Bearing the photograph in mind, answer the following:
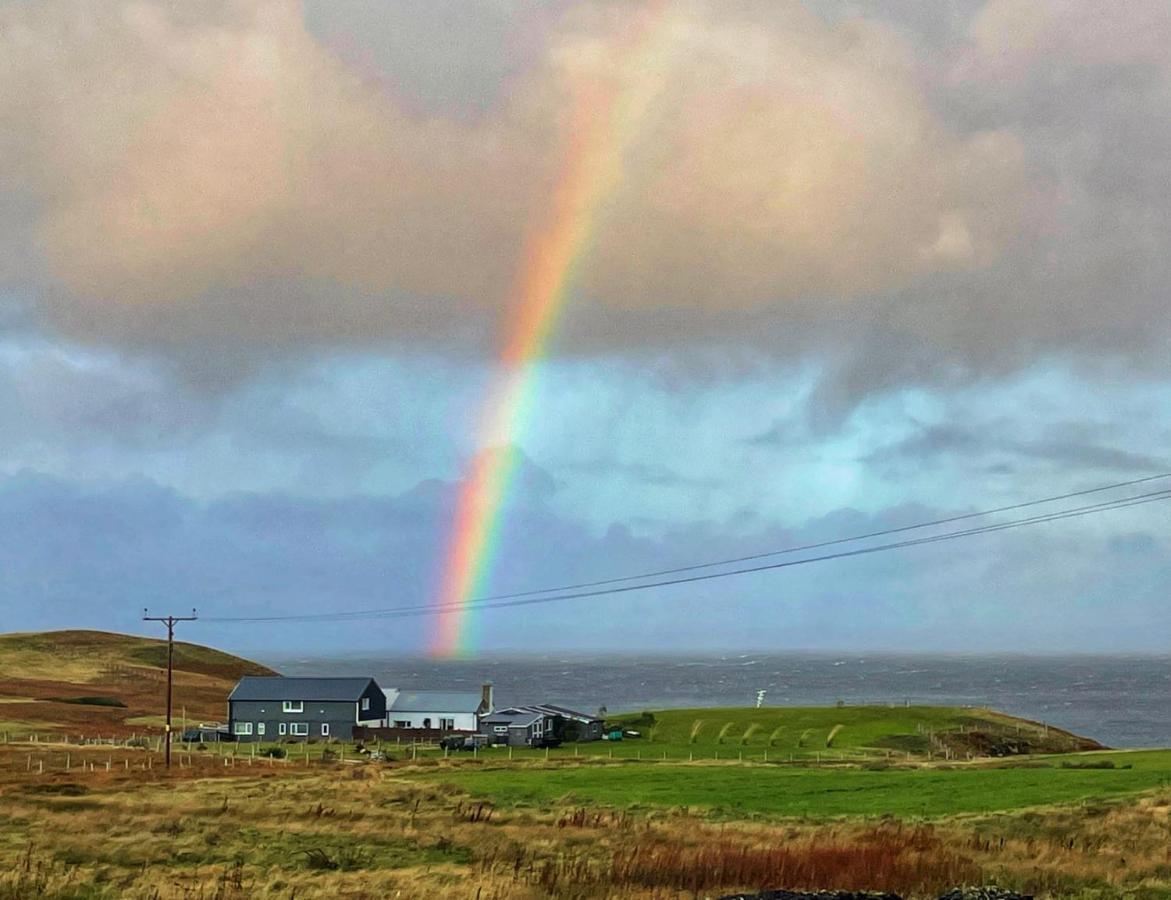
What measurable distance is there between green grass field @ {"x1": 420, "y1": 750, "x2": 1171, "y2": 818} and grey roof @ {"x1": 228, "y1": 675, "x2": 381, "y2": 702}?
165 feet

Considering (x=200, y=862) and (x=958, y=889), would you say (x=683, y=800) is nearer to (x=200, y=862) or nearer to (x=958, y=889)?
(x=200, y=862)

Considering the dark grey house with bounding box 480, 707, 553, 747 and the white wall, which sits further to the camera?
the white wall

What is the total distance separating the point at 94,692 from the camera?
493 ft

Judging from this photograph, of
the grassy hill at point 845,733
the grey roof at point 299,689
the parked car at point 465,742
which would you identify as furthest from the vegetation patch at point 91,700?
the grassy hill at point 845,733

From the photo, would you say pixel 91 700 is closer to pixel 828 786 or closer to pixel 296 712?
pixel 296 712

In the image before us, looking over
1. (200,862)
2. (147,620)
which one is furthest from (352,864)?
(147,620)

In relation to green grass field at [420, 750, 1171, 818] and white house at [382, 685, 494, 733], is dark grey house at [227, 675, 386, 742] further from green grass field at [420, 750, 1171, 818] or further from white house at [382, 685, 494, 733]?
green grass field at [420, 750, 1171, 818]

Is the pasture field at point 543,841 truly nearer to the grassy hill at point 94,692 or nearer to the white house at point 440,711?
the white house at point 440,711

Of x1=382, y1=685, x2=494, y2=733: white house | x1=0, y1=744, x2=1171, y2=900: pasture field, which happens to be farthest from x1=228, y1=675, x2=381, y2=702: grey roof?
x1=0, y1=744, x2=1171, y2=900: pasture field

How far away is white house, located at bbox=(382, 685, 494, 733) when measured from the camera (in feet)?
393

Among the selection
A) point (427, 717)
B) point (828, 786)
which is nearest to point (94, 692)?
point (427, 717)

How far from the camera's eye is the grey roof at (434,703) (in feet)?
398

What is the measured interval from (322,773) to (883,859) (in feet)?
148

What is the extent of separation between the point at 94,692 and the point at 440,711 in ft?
181
